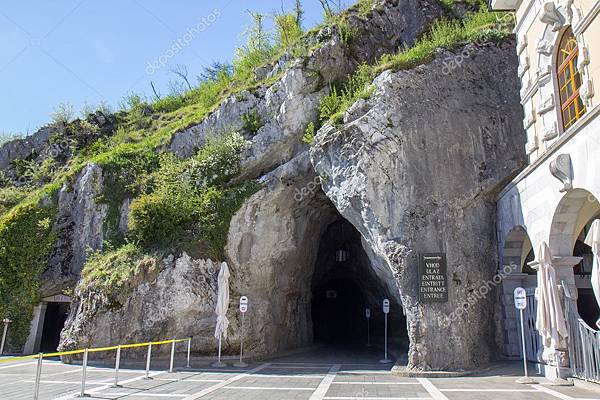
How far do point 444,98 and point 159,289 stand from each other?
39.4 feet

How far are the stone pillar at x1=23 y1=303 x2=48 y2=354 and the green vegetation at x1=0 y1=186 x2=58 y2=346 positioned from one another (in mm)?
356

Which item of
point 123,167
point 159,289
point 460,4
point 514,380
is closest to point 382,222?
point 514,380

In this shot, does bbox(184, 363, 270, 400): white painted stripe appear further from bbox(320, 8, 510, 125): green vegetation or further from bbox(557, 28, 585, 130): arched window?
bbox(557, 28, 585, 130): arched window

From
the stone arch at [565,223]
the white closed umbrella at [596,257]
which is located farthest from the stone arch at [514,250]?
the white closed umbrella at [596,257]

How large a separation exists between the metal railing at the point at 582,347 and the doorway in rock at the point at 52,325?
1976 centimetres

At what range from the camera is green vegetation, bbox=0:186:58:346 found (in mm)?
18734

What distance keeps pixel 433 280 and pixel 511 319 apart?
2.85m

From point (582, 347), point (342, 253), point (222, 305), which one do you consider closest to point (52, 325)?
point (222, 305)

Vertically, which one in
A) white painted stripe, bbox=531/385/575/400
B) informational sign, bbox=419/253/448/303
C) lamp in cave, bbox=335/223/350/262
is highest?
lamp in cave, bbox=335/223/350/262

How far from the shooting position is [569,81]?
11.4 meters

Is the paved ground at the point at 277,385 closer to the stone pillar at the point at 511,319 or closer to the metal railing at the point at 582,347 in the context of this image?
the metal railing at the point at 582,347

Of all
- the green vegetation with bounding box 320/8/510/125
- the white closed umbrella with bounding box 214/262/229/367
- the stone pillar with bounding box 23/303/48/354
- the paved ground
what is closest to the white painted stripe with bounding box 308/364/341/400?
the paved ground

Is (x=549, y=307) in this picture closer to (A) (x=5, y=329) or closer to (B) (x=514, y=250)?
(B) (x=514, y=250)

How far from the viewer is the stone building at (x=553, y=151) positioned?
9820 millimetres
